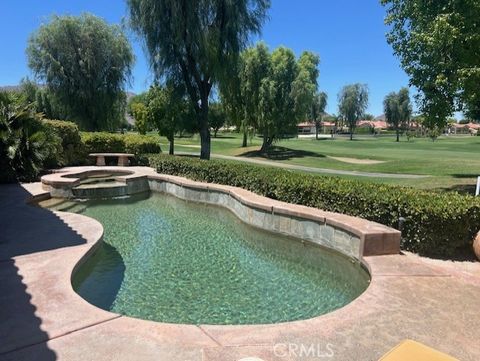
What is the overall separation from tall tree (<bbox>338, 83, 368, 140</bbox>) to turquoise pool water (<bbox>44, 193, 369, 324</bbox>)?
6496cm

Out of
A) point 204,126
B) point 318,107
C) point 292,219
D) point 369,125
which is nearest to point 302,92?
point 204,126

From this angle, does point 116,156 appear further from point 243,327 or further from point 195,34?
point 243,327

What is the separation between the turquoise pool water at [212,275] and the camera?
4.62m

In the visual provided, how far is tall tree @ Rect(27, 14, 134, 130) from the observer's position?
24359mm

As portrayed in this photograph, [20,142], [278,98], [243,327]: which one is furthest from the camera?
[278,98]

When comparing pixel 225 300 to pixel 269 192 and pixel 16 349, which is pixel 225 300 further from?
pixel 269 192

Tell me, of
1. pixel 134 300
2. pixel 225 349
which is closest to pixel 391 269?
pixel 225 349

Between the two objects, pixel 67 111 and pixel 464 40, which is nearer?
pixel 464 40

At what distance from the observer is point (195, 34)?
720 inches

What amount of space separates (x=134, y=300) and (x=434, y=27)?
8280 millimetres

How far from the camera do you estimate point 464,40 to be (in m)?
8.70

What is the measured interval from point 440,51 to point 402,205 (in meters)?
4.96

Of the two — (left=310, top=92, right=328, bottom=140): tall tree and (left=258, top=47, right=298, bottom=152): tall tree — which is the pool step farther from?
(left=310, top=92, right=328, bottom=140): tall tree

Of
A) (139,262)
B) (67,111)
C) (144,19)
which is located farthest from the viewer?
(67,111)
